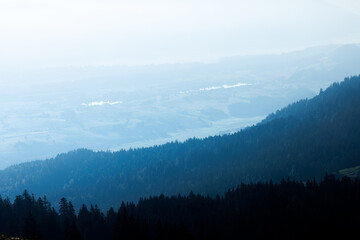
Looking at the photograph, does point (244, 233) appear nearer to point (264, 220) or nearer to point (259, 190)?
point (264, 220)

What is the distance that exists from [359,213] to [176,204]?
5090cm

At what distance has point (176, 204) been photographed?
159500 millimetres

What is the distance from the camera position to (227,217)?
143 m

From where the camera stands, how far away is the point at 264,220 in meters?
132

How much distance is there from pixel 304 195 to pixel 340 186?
1014 cm

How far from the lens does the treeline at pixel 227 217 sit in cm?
11369

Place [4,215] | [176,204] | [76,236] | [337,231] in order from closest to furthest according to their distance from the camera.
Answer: [76,236], [337,231], [4,215], [176,204]

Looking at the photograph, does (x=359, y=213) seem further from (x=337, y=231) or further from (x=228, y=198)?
(x=228, y=198)

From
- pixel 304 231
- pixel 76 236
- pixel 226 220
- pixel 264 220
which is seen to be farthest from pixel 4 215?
pixel 304 231

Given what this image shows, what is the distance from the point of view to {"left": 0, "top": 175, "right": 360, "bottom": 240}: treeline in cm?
11369

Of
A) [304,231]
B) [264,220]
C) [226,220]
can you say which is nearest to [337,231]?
[304,231]

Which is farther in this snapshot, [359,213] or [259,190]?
[259,190]

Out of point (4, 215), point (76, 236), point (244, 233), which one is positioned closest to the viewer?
point (76, 236)

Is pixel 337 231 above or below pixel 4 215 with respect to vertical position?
below
